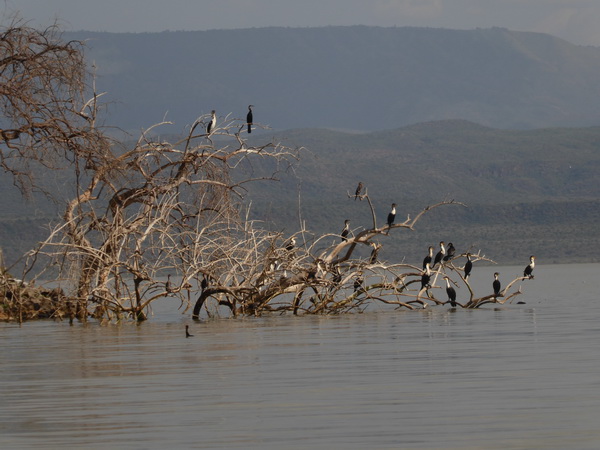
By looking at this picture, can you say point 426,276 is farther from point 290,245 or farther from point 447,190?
point 447,190

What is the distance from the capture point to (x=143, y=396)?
39.1ft

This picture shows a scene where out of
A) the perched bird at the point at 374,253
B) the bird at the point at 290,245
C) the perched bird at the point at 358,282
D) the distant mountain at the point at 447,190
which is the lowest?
the perched bird at the point at 358,282

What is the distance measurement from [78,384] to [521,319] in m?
10.4

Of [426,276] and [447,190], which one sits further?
[447,190]

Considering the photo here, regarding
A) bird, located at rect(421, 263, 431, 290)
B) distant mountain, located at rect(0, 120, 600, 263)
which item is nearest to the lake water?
bird, located at rect(421, 263, 431, 290)

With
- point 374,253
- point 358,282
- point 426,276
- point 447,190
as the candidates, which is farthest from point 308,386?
point 447,190

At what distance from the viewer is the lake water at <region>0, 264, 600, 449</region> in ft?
30.9

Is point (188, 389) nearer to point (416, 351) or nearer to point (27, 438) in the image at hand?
point (27, 438)

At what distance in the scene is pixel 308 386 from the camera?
12.2 meters

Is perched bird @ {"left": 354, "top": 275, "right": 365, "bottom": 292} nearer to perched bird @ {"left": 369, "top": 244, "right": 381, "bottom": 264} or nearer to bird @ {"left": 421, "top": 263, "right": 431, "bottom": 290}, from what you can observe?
perched bird @ {"left": 369, "top": 244, "right": 381, "bottom": 264}

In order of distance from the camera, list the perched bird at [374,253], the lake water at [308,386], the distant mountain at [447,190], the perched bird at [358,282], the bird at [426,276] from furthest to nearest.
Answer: the distant mountain at [447,190] < the bird at [426,276] < the perched bird at [358,282] < the perched bird at [374,253] < the lake water at [308,386]

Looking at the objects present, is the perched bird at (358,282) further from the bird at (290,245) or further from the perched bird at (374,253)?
the bird at (290,245)

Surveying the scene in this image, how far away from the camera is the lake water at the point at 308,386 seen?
9414 millimetres

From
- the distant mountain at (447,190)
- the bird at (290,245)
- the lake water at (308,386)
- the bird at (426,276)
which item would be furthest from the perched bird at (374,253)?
the distant mountain at (447,190)
